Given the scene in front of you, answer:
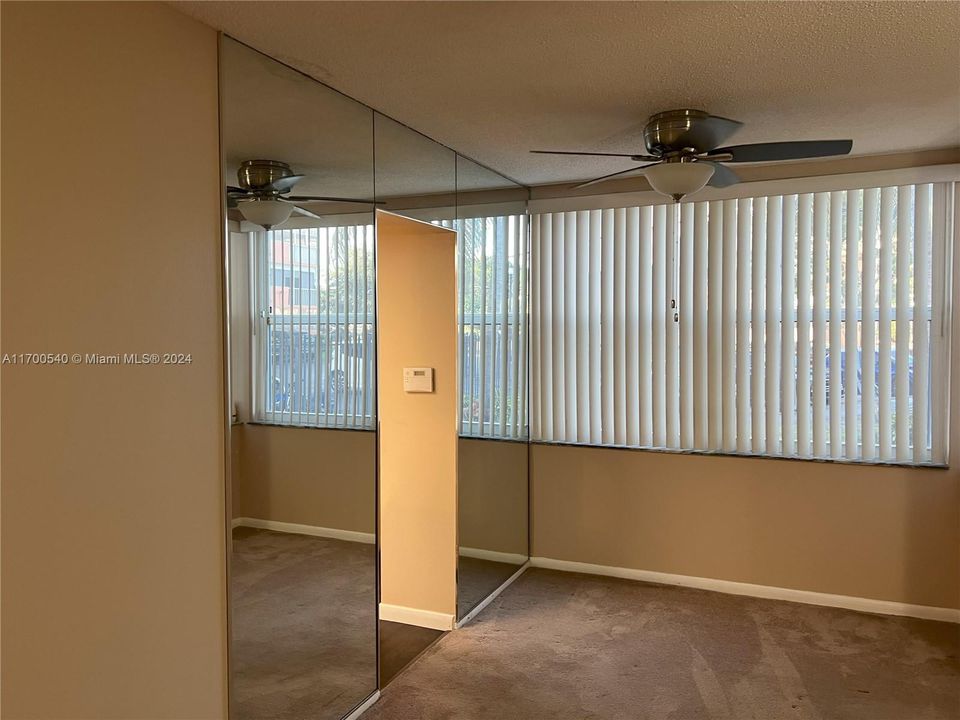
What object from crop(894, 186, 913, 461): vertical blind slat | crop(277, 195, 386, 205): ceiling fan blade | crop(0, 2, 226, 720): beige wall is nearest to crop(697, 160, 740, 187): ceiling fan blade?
crop(894, 186, 913, 461): vertical blind slat

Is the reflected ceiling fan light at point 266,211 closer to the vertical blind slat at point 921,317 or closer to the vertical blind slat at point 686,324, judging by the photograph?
the vertical blind slat at point 686,324

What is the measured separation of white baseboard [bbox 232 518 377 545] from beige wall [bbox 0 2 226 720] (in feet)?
0.44

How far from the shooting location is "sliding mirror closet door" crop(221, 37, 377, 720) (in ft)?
7.86

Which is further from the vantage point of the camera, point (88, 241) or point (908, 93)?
point (908, 93)

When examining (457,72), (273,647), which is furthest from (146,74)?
(273,647)

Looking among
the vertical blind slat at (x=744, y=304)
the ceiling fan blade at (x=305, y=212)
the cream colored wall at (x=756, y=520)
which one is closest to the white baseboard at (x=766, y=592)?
the cream colored wall at (x=756, y=520)

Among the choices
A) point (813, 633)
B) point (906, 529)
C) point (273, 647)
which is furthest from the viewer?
point (906, 529)

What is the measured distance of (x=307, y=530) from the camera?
8.96 ft

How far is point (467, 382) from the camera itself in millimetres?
4094

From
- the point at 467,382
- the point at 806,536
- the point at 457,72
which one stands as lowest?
the point at 806,536

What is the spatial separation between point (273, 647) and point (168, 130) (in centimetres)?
174

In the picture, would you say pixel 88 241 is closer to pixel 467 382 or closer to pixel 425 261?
pixel 425 261

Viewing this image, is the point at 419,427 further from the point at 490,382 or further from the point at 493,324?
the point at 493,324

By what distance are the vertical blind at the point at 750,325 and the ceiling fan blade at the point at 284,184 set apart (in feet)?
8.06
